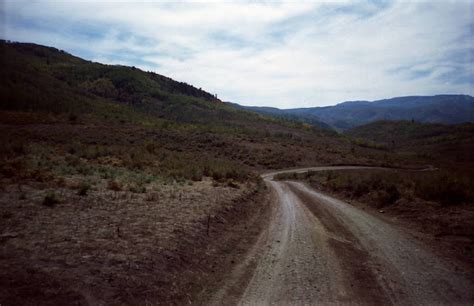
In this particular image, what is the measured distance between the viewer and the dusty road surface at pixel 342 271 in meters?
5.58

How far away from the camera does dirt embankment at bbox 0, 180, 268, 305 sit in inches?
200

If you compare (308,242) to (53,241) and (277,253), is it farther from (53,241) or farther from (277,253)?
(53,241)

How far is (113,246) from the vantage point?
6902 millimetres

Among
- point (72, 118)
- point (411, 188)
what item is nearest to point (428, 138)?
point (411, 188)

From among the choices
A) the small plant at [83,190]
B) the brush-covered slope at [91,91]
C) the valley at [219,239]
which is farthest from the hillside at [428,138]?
the small plant at [83,190]

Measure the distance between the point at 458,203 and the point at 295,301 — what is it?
10.4 meters

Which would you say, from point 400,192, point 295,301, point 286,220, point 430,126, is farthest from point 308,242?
point 430,126

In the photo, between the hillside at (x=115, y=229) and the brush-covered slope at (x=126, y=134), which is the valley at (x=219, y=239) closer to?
the hillside at (x=115, y=229)

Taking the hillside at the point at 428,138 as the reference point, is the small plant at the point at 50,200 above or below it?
below

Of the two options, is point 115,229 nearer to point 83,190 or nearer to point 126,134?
point 83,190

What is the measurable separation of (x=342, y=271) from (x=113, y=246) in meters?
5.50

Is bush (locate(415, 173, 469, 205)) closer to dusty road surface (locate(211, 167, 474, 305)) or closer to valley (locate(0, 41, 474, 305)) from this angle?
valley (locate(0, 41, 474, 305))

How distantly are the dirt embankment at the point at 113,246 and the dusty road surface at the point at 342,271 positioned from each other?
744 millimetres

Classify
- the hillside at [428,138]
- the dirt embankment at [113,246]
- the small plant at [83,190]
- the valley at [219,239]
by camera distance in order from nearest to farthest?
the dirt embankment at [113,246], the valley at [219,239], the small plant at [83,190], the hillside at [428,138]
